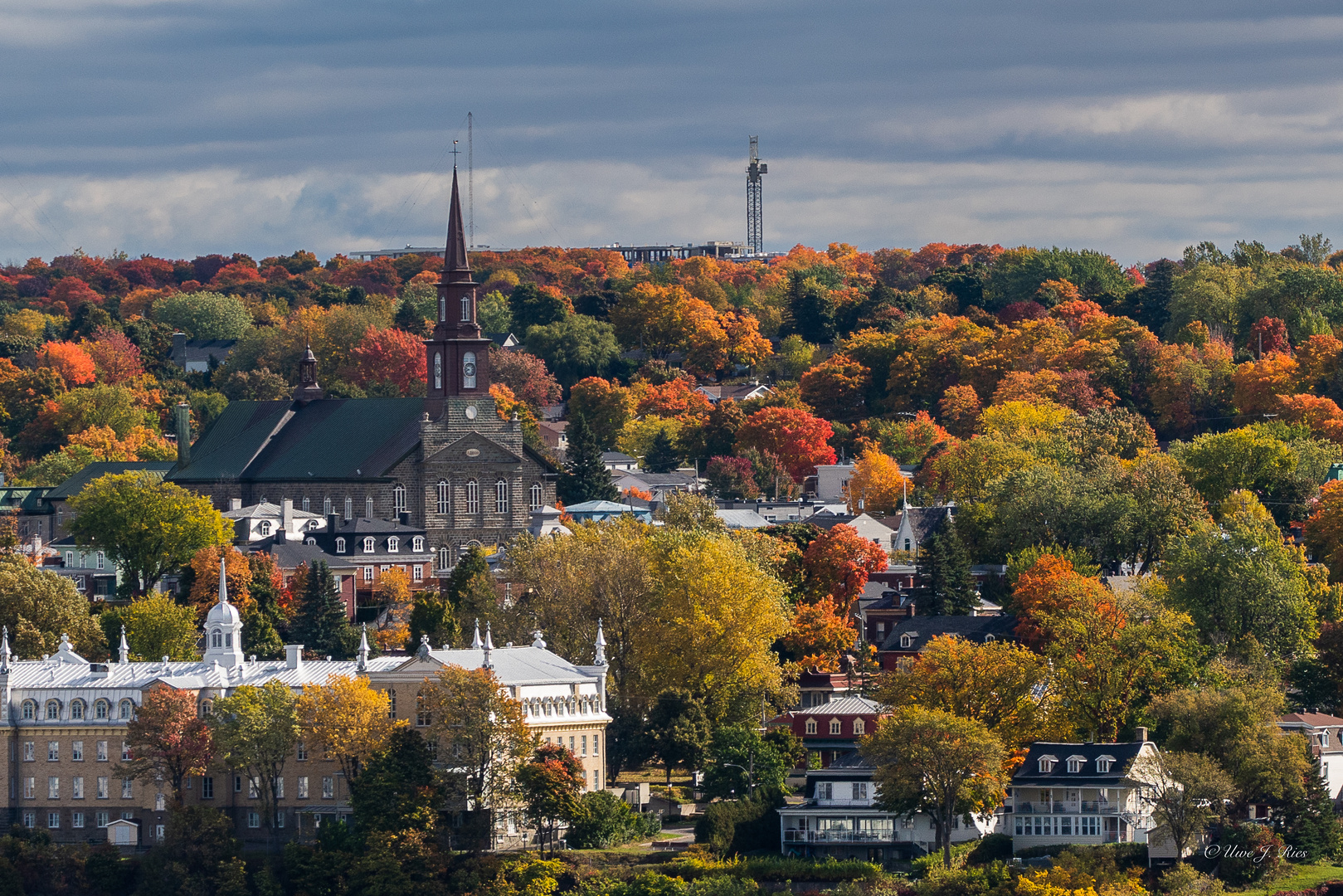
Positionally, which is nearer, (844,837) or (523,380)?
(844,837)

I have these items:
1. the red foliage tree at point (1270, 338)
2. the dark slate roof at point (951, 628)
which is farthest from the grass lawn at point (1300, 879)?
the red foliage tree at point (1270, 338)

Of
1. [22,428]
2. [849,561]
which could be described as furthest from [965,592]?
[22,428]

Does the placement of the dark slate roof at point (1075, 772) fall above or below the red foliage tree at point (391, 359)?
below

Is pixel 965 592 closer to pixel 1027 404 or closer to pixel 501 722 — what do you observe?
pixel 501 722

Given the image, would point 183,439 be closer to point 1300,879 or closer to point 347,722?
point 347,722

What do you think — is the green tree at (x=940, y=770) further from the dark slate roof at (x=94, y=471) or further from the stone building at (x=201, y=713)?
the dark slate roof at (x=94, y=471)

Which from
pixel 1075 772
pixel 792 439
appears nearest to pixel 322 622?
pixel 1075 772

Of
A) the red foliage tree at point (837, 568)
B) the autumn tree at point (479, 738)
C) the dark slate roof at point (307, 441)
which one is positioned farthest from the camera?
the dark slate roof at point (307, 441)
